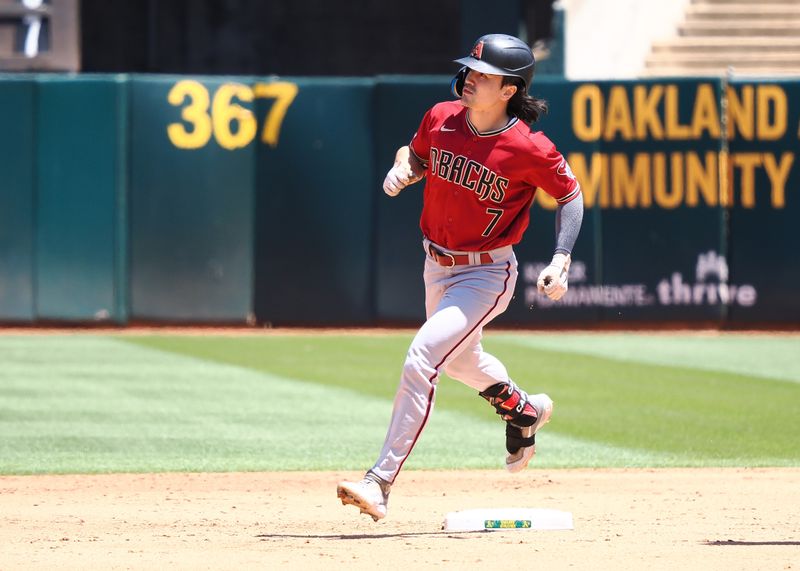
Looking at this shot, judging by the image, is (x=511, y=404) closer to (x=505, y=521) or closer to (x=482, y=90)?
(x=505, y=521)

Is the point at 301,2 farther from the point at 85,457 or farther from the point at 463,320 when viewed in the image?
the point at 463,320

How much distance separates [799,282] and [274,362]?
6002 mm

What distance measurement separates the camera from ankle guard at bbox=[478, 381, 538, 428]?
6.79m

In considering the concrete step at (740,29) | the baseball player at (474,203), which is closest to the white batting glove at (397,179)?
the baseball player at (474,203)

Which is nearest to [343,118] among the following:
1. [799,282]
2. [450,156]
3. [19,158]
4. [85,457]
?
[19,158]

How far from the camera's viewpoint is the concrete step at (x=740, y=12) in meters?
21.2

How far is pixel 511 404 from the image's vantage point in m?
6.80

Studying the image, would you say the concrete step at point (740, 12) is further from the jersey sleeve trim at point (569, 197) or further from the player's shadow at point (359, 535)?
the player's shadow at point (359, 535)

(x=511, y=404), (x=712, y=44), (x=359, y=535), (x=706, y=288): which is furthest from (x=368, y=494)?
(x=712, y=44)

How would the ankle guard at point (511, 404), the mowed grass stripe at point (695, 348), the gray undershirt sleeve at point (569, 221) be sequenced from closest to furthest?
the gray undershirt sleeve at point (569, 221)
the ankle guard at point (511, 404)
the mowed grass stripe at point (695, 348)

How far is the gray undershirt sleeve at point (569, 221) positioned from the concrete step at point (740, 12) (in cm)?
1531

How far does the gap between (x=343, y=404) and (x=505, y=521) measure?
14.8ft

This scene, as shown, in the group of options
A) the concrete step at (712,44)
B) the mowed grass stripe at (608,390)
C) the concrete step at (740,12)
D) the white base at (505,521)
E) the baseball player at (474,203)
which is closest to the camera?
the baseball player at (474,203)

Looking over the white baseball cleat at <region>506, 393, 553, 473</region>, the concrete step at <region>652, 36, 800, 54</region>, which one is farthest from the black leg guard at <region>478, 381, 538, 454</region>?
the concrete step at <region>652, 36, 800, 54</region>
